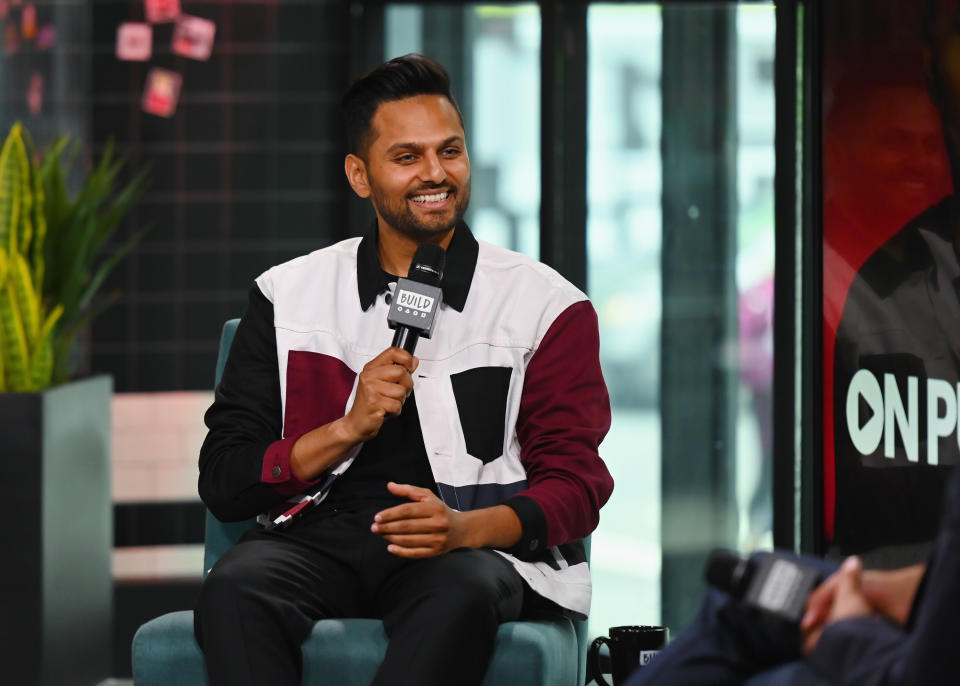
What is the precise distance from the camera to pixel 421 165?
226 centimetres

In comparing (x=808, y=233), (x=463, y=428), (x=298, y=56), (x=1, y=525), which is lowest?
(x=1, y=525)

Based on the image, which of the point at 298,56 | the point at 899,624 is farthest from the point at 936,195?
Result: the point at 298,56

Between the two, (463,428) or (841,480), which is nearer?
(463,428)

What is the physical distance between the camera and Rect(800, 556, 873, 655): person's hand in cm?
133

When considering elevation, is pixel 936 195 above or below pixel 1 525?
above

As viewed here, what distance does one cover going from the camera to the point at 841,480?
3.04m

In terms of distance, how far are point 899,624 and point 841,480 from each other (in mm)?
1704

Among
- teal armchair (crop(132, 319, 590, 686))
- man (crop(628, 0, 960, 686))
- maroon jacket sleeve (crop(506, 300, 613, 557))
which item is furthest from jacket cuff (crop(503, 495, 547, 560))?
man (crop(628, 0, 960, 686))

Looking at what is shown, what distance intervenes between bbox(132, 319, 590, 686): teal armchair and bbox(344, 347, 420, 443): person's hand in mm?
306

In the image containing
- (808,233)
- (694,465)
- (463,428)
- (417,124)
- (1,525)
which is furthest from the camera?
(694,465)

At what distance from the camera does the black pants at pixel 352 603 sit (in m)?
1.73

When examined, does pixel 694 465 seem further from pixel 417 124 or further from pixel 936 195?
pixel 417 124

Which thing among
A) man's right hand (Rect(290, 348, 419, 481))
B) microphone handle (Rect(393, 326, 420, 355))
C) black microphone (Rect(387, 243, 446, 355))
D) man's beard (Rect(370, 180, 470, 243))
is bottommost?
man's right hand (Rect(290, 348, 419, 481))

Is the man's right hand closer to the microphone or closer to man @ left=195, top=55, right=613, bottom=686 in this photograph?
man @ left=195, top=55, right=613, bottom=686
